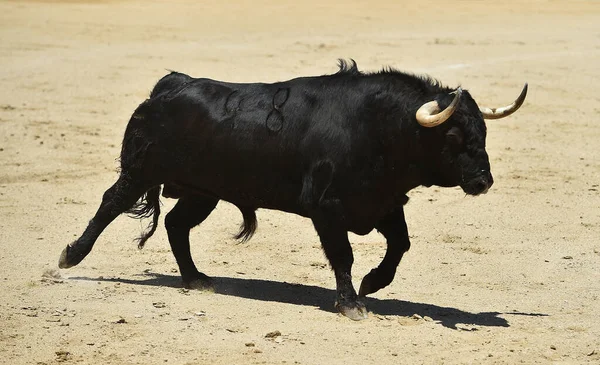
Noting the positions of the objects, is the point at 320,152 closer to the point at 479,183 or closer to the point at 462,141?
the point at 462,141

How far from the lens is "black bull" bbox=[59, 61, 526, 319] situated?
839 centimetres

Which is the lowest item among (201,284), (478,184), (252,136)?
(201,284)

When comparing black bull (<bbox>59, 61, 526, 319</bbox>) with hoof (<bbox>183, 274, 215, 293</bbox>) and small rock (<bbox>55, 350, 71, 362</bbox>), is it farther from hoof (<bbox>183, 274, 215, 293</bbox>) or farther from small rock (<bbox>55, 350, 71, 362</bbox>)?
small rock (<bbox>55, 350, 71, 362</bbox>)

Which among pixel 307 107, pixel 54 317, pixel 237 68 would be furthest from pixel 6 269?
pixel 237 68

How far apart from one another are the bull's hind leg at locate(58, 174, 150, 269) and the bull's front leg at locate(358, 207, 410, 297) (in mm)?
1867

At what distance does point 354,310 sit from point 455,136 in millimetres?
1351

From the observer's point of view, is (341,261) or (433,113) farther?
(341,261)

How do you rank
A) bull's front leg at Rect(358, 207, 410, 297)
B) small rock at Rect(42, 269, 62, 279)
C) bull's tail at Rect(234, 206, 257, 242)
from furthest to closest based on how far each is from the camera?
bull's tail at Rect(234, 206, 257, 242), small rock at Rect(42, 269, 62, 279), bull's front leg at Rect(358, 207, 410, 297)

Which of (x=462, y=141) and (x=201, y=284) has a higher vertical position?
(x=462, y=141)

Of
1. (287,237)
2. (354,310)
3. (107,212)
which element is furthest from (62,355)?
(287,237)

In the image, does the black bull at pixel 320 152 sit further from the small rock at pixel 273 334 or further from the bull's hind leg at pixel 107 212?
the small rock at pixel 273 334

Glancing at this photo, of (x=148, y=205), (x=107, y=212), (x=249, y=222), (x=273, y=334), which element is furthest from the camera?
(x=148, y=205)

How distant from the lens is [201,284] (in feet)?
30.1

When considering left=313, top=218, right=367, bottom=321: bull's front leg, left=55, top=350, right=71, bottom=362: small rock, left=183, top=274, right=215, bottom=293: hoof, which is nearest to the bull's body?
left=313, top=218, right=367, bottom=321: bull's front leg
